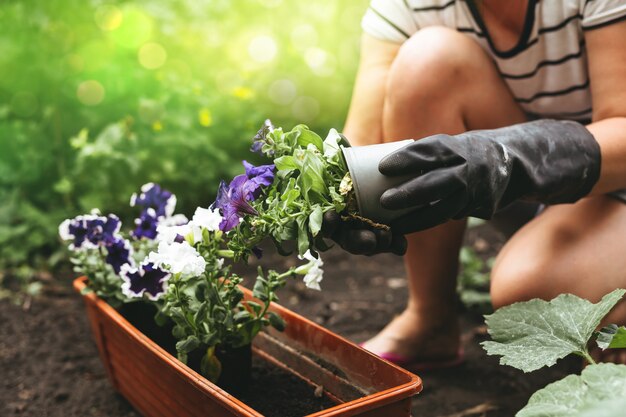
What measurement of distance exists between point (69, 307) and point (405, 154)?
Answer: 1.57 m

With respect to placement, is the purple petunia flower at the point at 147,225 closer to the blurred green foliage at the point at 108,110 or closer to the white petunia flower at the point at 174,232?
the white petunia flower at the point at 174,232

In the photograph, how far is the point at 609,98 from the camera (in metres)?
1.54

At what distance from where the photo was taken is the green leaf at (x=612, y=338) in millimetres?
1158

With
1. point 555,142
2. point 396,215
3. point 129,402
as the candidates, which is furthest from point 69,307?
point 555,142

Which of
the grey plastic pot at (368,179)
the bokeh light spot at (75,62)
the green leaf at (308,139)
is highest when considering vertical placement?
the bokeh light spot at (75,62)

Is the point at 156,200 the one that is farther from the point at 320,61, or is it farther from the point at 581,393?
the point at 320,61

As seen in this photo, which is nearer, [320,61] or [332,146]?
[332,146]

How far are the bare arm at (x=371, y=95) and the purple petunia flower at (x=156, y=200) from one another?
0.50 m

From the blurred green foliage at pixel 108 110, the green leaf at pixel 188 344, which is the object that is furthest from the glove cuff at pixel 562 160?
the blurred green foliage at pixel 108 110

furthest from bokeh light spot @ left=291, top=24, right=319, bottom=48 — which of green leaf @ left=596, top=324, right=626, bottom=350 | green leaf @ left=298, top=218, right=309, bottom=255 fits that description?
green leaf @ left=596, top=324, right=626, bottom=350

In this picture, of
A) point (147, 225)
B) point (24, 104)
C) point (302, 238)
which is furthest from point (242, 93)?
point (302, 238)

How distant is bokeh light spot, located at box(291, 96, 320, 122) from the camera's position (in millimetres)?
3439

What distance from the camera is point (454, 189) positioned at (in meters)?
1.21

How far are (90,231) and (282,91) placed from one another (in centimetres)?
189
